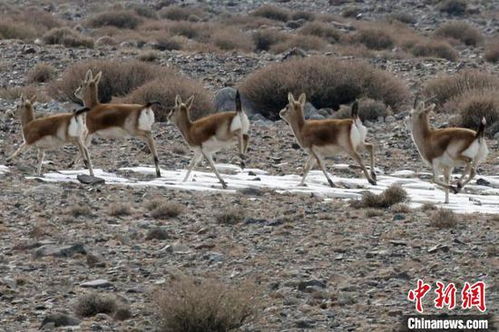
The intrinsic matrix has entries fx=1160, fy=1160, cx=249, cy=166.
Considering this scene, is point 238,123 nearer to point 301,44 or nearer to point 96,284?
point 96,284

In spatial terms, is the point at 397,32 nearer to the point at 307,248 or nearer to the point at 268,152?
the point at 268,152

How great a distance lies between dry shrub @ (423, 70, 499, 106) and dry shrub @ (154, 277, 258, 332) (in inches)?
673

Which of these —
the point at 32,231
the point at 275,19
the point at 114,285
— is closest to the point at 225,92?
the point at 32,231

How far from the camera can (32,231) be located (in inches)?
499

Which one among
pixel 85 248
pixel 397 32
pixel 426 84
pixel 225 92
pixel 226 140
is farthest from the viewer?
pixel 397 32

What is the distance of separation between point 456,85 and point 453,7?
112ft

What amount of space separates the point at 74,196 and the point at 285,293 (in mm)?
5125

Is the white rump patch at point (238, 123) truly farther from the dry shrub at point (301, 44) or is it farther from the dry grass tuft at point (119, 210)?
the dry shrub at point (301, 44)

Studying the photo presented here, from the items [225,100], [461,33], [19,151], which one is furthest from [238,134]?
[461,33]

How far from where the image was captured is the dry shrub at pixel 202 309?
9008 millimetres

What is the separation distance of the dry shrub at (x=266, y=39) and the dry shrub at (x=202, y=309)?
33.1m

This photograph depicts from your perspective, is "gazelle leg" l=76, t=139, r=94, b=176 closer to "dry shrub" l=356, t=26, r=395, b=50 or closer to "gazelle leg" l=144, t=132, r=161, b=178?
"gazelle leg" l=144, t=132, r=161, b=178

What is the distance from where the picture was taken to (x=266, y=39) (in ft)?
140

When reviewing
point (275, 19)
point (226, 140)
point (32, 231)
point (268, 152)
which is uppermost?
point (32, 231)
